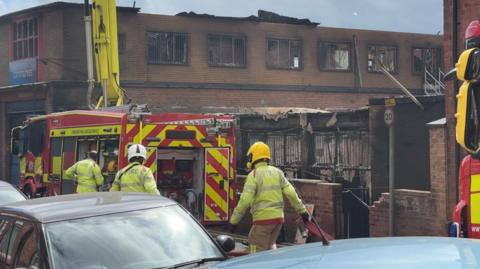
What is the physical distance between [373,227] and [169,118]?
12.7ft

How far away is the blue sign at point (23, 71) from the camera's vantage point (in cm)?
2438

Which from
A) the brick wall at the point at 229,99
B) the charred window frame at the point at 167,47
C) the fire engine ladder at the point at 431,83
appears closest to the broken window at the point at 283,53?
the brick wall at the point at 229,99

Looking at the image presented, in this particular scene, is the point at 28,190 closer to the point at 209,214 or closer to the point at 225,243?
the point at 209,214

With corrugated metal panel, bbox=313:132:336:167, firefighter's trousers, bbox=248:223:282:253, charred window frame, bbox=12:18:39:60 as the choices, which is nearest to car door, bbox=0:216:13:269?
firefighter's trousers, bbox=248:223:282:253

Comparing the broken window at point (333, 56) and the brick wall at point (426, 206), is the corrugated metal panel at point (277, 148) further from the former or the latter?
the broken window at point (333, 56)

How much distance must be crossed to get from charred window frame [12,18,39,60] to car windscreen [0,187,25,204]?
17.0 m

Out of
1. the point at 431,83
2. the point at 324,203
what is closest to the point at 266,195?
the point at 324,203

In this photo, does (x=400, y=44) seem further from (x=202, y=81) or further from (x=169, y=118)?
(x=169, y=118)

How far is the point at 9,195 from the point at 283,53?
2072 centimetres

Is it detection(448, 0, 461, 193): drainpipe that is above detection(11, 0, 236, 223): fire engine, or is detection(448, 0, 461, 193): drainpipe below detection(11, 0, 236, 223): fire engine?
above

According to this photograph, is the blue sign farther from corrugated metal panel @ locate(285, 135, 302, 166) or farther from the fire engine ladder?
the fire engine ladder

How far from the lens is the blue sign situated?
24375mm

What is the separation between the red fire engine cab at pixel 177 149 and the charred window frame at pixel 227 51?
14.6m

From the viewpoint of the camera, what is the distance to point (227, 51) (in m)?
26.7
